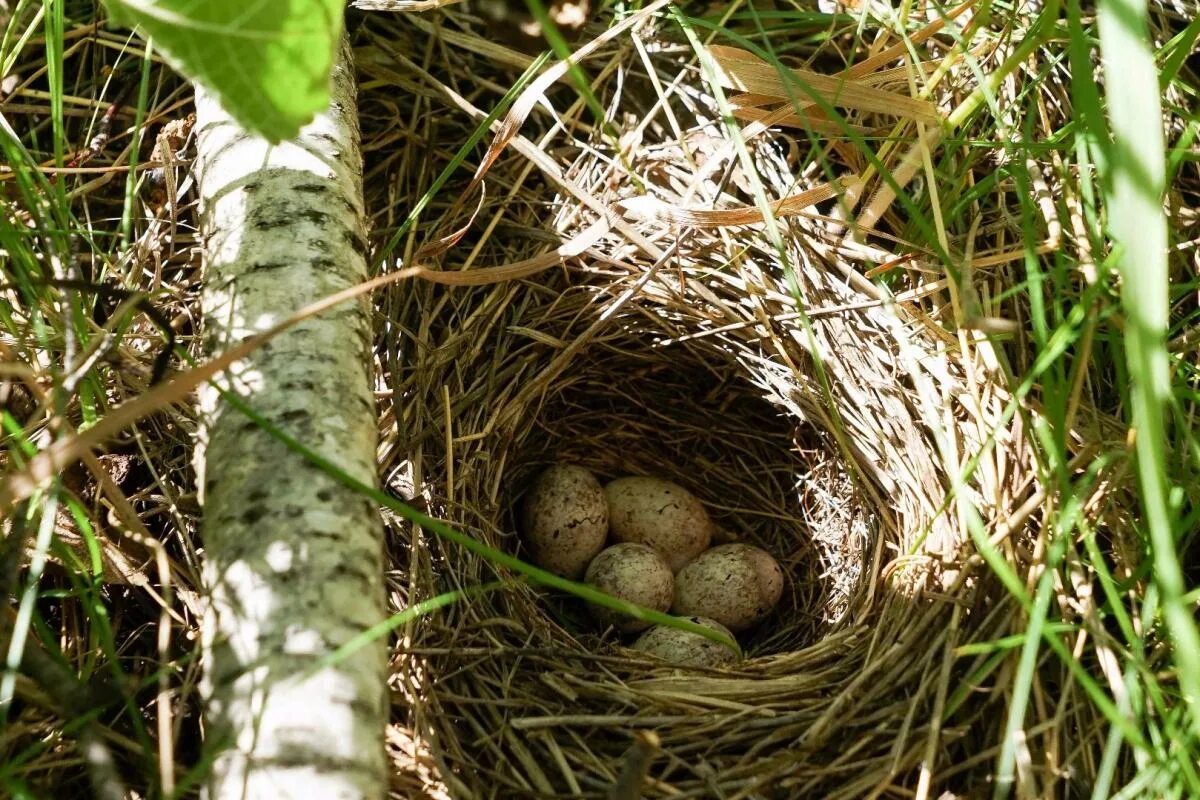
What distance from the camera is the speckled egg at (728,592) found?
2.43 m

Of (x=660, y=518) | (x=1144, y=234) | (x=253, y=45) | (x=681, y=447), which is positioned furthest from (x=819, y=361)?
(x=681, y=447)

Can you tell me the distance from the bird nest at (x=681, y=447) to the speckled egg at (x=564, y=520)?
64mm

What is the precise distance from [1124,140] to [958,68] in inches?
51.1

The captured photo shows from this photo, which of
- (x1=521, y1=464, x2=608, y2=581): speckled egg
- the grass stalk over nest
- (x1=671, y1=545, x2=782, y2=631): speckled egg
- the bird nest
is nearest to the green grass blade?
the grass stalk over nest

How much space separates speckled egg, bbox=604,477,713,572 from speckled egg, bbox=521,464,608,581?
8cm

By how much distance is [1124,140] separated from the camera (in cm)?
100

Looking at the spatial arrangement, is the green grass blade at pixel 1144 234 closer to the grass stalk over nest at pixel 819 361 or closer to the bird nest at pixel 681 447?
the grass stalk over nest at pixel 819 361

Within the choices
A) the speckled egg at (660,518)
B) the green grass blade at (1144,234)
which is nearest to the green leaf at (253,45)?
the green grass blade at (1144,234)

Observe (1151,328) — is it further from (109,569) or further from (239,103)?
(109,569)

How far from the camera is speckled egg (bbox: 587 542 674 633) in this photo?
2.36 m

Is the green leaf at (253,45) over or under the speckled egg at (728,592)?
over

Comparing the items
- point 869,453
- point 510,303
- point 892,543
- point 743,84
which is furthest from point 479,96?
point 892,543

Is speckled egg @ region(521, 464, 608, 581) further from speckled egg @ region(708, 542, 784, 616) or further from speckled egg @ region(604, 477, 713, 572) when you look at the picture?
speckled egg @ region(708, 542, 784, 616)

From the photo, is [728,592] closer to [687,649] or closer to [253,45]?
[687,649]
